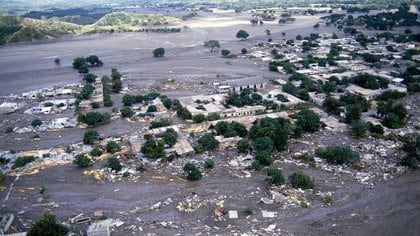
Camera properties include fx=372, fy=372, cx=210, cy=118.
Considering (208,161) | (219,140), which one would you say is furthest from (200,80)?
(208,161)

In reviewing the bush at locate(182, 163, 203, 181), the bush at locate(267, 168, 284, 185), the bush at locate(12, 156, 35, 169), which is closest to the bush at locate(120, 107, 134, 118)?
the bush at locate(12, 156, 35, 169)

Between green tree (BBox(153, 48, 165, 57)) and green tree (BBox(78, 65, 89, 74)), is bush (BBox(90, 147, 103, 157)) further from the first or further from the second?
green tree (BBox(153, 48, 165, 57))

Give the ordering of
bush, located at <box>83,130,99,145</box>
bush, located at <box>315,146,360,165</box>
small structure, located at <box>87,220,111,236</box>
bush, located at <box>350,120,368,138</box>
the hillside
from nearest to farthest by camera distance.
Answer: small structure, located at <box>87,220,111,236</box> → bush, located at <box>315,146,360,165</box> → bush, located at <box>350,120,368,138</box> → bush, located at <box>83,130,99,145</box> → the hillside

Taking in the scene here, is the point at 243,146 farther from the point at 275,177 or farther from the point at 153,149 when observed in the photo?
the point at 153,149

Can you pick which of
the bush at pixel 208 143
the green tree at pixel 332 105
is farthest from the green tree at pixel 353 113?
the bush at pixel 208 143

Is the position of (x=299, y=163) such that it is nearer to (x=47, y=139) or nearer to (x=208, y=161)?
(x=208, y=161)

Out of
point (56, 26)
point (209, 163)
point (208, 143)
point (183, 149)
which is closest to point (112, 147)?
point (183, 149)
